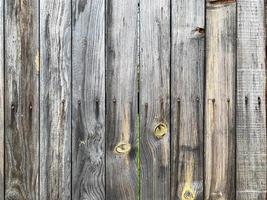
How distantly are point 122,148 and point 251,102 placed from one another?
0.58 metres

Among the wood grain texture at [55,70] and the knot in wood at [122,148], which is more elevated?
the wood grain texture at [55,70]

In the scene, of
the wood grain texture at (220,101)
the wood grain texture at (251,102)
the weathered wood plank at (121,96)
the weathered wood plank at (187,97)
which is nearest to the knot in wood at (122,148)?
the weathered wood plank at (121,96)

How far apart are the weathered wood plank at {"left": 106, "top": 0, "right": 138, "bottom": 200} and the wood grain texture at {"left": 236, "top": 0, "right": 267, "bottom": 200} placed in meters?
0.45

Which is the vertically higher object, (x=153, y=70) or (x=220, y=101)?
(x=153, y=70)

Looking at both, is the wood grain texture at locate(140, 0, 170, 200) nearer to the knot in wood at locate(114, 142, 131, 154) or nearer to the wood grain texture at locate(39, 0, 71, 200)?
the knot in wood at locate(114, 142, 131, 154)

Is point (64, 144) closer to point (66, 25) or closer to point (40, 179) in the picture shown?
point (40, 179)

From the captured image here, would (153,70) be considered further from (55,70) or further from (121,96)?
(55,70)

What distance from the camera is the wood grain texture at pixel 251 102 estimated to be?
220 cm

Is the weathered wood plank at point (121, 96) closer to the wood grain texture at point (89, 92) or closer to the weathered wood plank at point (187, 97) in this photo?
the wood grain texture at point (89, 92)

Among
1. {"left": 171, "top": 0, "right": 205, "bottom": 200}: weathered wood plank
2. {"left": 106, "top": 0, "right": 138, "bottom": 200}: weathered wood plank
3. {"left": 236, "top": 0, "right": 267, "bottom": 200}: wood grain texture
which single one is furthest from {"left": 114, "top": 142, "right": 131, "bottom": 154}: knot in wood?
{"left": 236, "top": 0, "right": 267, "bottom": 200}: wood grain texture

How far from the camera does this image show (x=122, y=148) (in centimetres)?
218

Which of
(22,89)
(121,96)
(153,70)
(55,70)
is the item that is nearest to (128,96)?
(121,96)

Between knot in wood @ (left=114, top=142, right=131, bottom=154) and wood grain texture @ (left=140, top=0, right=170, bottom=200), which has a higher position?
wood grain texture @ (left=140, top=0, right=170, bottom=200)

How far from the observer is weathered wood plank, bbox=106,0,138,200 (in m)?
2.18
